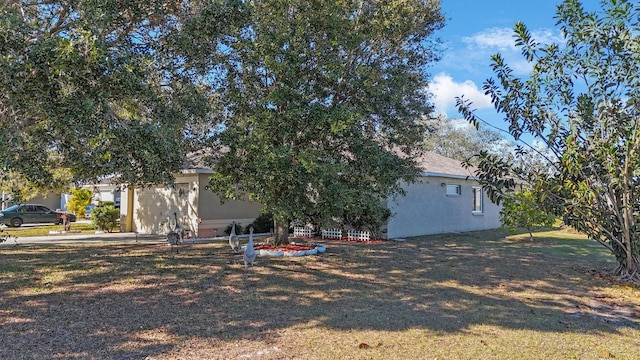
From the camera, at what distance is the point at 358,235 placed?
52.2ft

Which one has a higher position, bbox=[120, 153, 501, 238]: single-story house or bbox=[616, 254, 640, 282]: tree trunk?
bbox=[120, 153, 501, 238]: single-story house

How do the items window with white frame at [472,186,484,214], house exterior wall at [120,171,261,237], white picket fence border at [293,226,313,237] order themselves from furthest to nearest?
1. window with white frame at [472,186,484,214]
2. white picket fence border at [293,226,313,237]
3. house exterior wall at [120,171,261,237]

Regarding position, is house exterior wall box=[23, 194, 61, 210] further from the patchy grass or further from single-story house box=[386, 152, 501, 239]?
single-story house box=[386, 152, 501, 239]

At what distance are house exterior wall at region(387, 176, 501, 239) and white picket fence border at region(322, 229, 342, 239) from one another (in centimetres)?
189

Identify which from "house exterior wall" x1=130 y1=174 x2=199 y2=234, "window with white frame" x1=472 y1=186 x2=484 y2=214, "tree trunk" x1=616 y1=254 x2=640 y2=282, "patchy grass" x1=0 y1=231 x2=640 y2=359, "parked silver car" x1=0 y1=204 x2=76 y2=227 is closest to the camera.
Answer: "patchy grass" x1=0 y1=231 x2=640 y2=359

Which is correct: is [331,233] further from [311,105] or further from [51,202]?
[51,202]

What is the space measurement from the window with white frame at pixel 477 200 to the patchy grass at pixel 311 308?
10.4 m

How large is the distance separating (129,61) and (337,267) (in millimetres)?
6172

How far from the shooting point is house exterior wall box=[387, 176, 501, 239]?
1711cm

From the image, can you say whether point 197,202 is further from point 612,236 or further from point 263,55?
point 612,236

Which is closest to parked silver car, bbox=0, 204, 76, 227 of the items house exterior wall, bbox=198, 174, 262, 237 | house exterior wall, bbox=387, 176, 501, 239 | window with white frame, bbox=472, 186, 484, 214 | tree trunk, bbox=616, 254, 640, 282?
house exterior wall, bbox=198, 174, 262, 237

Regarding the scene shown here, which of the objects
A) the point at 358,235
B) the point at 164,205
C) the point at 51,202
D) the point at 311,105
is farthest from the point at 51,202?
the point at 311,105

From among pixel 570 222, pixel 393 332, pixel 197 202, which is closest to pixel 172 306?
pixel 393 332

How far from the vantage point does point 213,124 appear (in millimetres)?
10984
